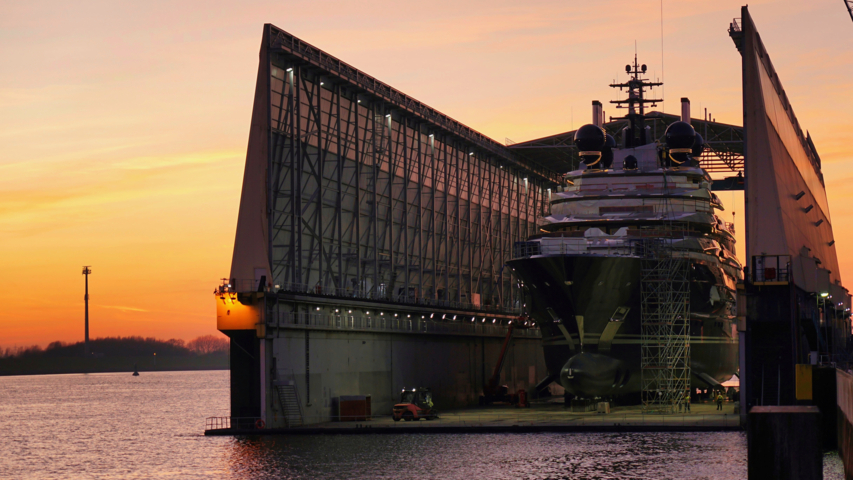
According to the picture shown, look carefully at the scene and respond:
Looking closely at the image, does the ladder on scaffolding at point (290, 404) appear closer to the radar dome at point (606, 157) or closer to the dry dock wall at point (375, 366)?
the dry dock wall at point (375, 366)

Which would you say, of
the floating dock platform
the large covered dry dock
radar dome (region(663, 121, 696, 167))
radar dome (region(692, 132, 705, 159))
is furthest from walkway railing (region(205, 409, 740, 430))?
radar dome (region(692, 132, 705, 159))

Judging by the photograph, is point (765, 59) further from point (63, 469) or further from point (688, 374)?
point (63, 469)

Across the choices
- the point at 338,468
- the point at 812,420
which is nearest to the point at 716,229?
the point at 338,468

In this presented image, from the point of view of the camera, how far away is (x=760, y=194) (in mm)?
55719

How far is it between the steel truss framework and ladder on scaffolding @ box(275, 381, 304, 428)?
5212 mm

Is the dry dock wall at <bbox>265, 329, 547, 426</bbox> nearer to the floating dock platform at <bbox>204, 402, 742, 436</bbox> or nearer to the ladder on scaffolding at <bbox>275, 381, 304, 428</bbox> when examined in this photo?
the ladder on scaffolding at <bbox>275, 381, 304, 428</bbox>

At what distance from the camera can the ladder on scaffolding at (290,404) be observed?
185ft

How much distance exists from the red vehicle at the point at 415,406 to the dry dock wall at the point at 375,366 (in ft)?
6.11

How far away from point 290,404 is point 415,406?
8208mm

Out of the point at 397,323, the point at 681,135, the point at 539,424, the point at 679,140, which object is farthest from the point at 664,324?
the point at 681,135

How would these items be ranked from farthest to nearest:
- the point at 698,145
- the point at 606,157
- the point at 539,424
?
the point at 698,145 → the point at 606,157 → the point at 539,424

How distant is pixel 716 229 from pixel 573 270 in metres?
17.9

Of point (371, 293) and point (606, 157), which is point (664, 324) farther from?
point (606, 157)

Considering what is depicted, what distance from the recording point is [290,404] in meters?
56.8
